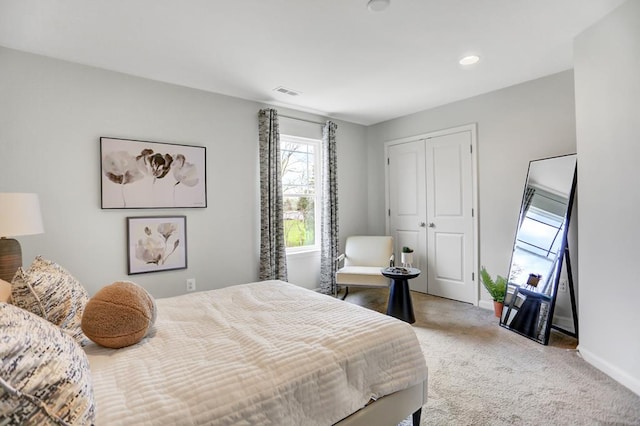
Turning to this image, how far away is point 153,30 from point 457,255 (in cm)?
398

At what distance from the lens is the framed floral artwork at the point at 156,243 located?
3.06m

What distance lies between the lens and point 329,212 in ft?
14.7

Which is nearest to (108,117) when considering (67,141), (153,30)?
(67,141)

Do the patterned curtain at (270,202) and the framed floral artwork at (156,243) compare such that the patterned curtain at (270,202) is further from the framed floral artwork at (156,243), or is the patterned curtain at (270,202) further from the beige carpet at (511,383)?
the beige carpet at (511,383)

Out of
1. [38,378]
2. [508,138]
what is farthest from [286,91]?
[38,378]

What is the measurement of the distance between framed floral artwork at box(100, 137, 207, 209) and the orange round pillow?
70.3 inches

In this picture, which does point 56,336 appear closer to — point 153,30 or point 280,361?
Answer: point 280,361

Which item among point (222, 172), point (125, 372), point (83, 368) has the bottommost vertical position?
point (125, 372)

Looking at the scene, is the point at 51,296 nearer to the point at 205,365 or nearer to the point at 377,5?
the point at 205,365

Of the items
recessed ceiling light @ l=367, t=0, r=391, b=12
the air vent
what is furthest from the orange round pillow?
the air vent

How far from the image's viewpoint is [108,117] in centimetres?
294

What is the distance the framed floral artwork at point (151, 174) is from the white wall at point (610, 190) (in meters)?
3.51

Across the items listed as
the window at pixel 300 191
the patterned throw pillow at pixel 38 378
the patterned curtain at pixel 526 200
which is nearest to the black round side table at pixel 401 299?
the patterned curtain at pixel 526 200

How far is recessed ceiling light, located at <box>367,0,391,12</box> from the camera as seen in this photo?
6.64 ft
